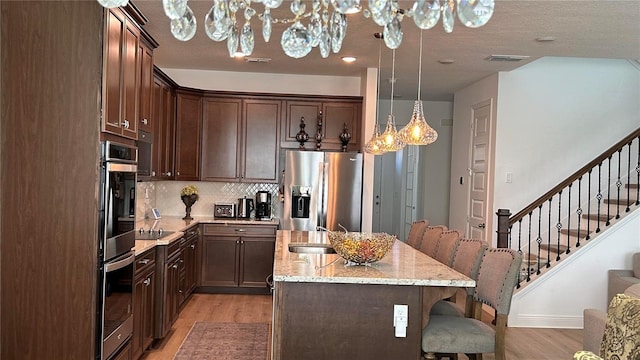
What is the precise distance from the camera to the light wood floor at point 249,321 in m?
4.20

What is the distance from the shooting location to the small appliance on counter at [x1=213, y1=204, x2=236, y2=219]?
635 centimetres

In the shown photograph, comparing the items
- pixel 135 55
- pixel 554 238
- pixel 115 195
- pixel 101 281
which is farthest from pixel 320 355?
pixel 554 238

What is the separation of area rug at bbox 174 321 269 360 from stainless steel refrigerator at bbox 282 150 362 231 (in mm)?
1455

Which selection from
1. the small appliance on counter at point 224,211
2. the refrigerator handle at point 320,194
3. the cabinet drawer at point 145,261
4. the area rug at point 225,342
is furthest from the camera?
the small appliance on counter at point 224,211

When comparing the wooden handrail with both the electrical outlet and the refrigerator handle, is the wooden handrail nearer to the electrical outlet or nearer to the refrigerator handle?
the refrigerator handle

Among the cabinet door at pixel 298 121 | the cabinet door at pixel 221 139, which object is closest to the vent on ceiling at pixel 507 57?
the cabinet door at pixel 298 121

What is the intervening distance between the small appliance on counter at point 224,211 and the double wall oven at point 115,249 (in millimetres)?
2945

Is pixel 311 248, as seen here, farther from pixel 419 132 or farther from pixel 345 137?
pixel 345 137

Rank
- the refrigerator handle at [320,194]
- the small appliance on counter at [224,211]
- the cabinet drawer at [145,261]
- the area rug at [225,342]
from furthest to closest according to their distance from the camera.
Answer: the small appliance on counter at [224,211] → the refrigerator handle at [320,194] → the area rug at [225,342] → the cabinet drawer at [145,261]

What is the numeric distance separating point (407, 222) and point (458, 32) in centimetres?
510

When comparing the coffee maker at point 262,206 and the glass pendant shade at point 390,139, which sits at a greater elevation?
the glass pendant shade at point 390,139

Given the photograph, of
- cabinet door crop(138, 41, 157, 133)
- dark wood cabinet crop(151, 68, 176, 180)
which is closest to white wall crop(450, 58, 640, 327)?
dark wood cabinet crop(151, 68, 176, 180)

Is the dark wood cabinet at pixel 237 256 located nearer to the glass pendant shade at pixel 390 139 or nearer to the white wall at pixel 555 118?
the glass pendant shade at pixel 390 139

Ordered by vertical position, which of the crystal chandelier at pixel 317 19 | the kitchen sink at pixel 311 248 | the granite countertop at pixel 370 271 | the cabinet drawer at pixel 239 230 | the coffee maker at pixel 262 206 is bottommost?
the cabinet drawer at pixel 239 230
